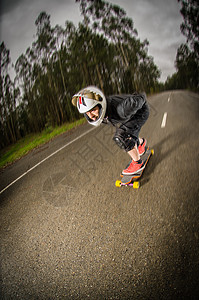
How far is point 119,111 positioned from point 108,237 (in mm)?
1744

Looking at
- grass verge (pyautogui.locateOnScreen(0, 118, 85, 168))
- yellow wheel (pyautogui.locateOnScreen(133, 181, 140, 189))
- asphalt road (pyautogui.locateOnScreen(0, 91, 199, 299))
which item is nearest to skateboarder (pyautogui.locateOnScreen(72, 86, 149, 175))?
yellow wheel (pyautogui.locateOnScreen(133, 181, 140, 189))

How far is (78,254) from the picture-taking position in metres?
1.84

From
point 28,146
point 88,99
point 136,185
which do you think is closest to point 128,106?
point 88,99

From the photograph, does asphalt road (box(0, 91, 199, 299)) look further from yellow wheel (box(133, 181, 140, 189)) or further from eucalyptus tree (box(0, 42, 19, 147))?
eucalyptus tree (box(0, 42, 19, 147))

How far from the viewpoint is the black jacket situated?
7.44ft

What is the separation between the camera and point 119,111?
230 cm

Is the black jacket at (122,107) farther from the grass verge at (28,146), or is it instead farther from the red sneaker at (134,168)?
the grass verge at (28,146)

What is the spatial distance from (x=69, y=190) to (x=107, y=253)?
1692 mm

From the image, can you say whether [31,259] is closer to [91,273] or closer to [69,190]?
[91,273]

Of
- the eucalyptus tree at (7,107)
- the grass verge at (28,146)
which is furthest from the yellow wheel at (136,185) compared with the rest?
the eucalyptus tree at (7,107)

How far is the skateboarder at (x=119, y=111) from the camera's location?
219cm

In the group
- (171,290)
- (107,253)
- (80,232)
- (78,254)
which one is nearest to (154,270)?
(171,290)

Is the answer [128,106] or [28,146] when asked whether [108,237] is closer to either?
[128,106]

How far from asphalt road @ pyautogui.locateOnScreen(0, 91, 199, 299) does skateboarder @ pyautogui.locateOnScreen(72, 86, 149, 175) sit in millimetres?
669
